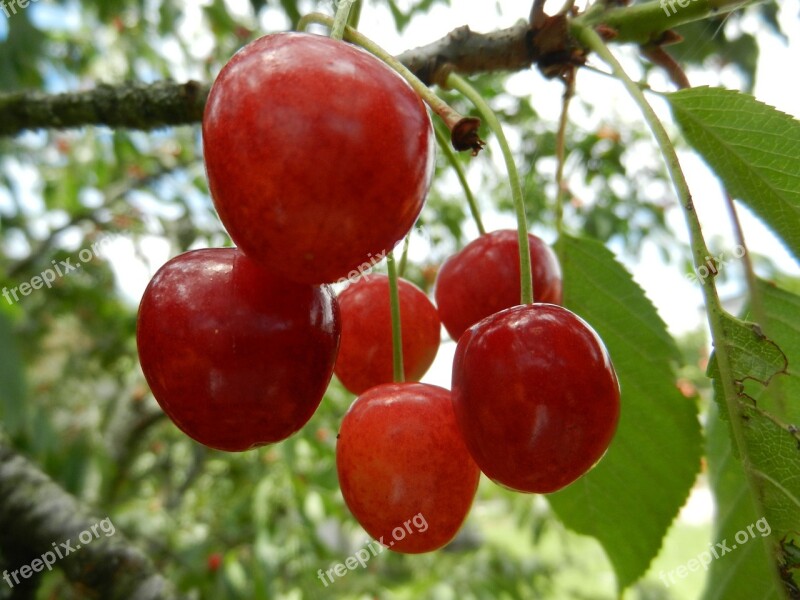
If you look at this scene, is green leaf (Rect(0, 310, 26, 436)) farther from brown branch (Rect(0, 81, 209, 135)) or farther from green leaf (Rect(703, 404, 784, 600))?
green leaf (Rect(703, 404, 784, 600))

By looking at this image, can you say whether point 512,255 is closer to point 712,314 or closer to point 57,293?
point 712,314

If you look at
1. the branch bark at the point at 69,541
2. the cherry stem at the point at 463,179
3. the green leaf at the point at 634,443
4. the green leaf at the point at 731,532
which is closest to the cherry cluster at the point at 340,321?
the cherry stem at the point at 463,179

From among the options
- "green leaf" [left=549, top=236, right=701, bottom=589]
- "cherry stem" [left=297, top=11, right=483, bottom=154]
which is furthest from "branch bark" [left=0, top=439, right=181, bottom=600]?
"cherry stem" [left=297, top=11, right=483, bottom=154]

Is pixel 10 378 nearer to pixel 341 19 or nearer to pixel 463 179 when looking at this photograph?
pixel 463 179

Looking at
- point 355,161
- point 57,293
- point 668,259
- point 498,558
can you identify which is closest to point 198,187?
point 57,293

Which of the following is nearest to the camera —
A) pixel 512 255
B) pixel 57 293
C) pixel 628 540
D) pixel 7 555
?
pixel 512 255

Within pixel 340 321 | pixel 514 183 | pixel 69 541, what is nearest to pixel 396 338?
pixel 340 321
